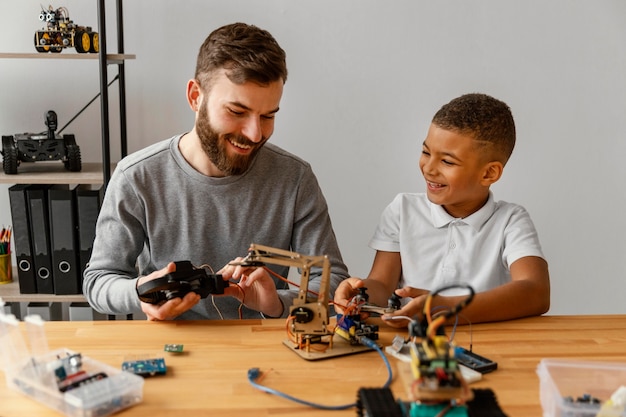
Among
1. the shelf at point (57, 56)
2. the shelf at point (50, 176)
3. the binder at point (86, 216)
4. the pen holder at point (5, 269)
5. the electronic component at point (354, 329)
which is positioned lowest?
the pen holder at point (5, 269)

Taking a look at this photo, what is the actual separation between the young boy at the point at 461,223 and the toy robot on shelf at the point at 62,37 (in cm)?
120

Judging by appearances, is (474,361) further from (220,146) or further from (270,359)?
(220,146)

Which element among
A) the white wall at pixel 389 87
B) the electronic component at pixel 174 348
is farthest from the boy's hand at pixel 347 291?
the white wall at pixel 389 87

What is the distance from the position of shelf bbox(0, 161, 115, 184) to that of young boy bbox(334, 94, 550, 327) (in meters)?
1.05

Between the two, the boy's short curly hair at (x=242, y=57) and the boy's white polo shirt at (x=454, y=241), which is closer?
the boy's short curly hair at (x=242, y=57)

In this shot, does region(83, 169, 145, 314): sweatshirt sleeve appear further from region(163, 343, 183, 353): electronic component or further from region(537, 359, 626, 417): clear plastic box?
region(537, 359, 626, 417): clear plastic box

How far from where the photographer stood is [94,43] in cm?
255

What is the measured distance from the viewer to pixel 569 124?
116 inches

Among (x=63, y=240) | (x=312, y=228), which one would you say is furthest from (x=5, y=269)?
(x=312, y=228)

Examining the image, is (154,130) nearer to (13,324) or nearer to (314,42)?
(314,42)

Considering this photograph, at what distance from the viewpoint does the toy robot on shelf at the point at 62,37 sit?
2516 mm

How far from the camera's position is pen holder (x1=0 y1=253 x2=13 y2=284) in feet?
8.78

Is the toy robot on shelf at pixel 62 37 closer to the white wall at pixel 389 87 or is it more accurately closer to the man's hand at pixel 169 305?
the white wall at pixel 389 87

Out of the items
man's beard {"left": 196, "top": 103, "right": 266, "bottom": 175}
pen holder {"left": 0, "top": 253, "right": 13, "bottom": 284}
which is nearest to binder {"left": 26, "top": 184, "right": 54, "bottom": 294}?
pen holder {"left": 0, "top": 253, "right": 13, "bottom": 284}
